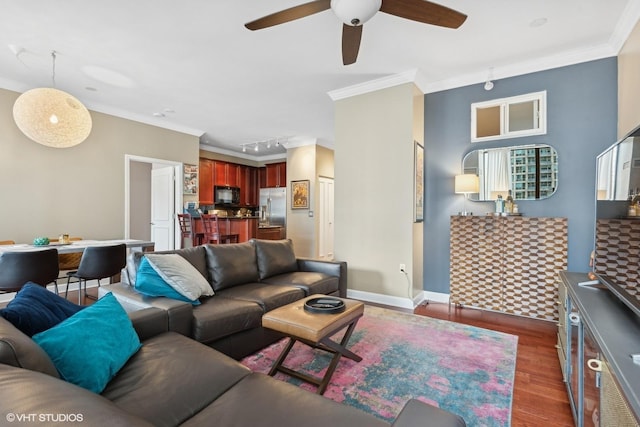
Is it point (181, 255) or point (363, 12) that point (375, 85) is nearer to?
point (363, 12)

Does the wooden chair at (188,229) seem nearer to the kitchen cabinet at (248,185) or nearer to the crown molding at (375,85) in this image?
the kitchen cabinet at (248,185)

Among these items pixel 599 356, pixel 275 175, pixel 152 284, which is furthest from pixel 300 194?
pixel 599 356

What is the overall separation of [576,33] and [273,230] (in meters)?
5.86

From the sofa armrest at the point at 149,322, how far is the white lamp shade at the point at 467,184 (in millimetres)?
3288

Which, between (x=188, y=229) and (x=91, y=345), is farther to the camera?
(x=188, y=229)

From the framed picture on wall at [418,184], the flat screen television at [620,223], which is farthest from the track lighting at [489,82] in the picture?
the flat screen television at [620,223]

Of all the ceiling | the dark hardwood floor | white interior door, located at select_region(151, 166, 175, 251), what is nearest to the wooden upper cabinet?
white interior door, located at select_region(151, 166, 175, 251)

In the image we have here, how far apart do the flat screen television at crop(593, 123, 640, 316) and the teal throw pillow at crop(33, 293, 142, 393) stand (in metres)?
2.20

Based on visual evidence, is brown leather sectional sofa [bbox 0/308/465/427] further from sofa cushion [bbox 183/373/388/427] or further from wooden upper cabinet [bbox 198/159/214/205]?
wooden upper cabinet [bbox 198/159/214/205]

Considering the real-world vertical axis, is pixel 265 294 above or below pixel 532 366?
above

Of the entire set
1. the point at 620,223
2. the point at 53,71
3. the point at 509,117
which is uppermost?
the point at 53,71

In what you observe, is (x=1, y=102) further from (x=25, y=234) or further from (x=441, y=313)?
(x=441, y=313)

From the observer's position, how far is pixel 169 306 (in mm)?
1911

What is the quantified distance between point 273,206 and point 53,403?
7277 mm
